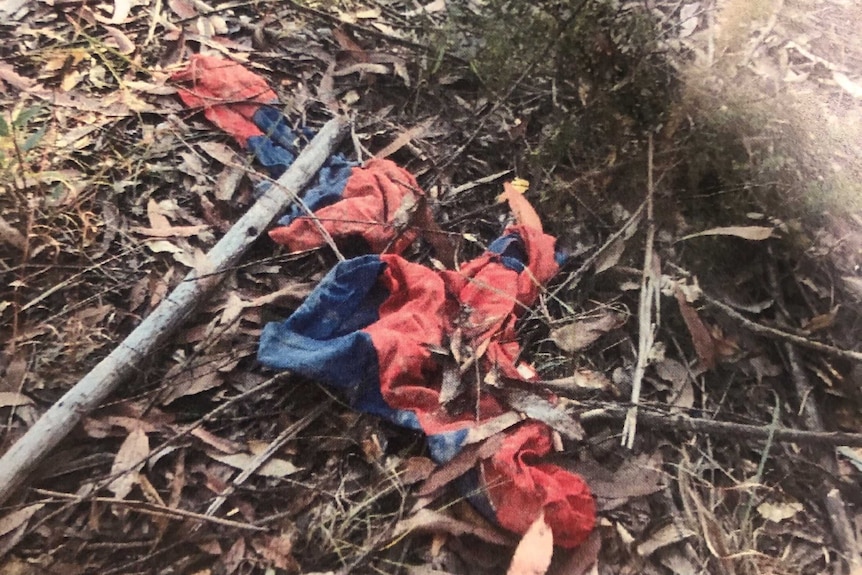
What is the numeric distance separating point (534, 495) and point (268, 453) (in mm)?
686

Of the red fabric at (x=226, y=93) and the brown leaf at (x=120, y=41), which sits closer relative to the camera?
the red fabric at (x=226, y=93)

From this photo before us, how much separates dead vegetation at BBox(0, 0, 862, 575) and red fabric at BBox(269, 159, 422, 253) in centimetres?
9

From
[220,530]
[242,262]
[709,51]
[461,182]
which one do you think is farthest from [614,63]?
[220,530]

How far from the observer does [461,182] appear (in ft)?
7.75

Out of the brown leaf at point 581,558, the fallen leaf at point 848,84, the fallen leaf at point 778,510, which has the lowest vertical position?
the brown leaf at point 581,558

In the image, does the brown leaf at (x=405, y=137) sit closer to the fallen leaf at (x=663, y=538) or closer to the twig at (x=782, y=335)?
the twig at (x=782, y=335)

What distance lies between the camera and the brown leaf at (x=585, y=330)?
1.95 meters

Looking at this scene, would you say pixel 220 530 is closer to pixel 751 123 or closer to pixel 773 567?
pixel 773 567

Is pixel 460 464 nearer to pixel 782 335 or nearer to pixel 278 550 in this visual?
pixel 278 550

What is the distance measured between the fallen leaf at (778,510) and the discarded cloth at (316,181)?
1.24 meters

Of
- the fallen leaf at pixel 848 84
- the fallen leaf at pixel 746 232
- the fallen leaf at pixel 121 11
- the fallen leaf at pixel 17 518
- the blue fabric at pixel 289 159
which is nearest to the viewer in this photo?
the fallen leaf at pixel 17 518

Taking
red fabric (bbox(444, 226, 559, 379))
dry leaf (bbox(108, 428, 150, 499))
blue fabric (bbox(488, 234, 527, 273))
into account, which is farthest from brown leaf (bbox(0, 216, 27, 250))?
blue fabric (bbox(488, 234, 527, 273))

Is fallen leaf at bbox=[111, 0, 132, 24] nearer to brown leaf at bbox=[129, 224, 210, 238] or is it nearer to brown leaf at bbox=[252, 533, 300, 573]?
brown leaf at bbox=[129, 224, 210, 238]

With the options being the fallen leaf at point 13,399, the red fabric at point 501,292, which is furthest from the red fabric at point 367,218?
the fallen leaf at point 13,399
